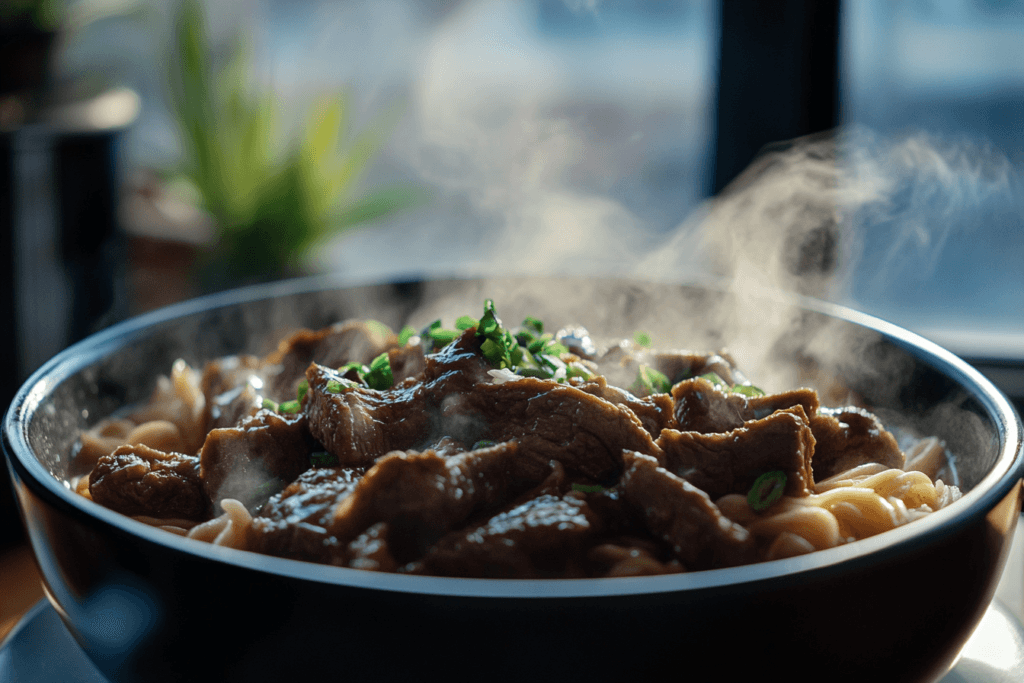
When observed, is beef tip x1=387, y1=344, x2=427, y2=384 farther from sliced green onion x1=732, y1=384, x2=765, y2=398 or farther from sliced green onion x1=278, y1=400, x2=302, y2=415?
sliced green onion x1=732, y1=384, x2=765, y2=398

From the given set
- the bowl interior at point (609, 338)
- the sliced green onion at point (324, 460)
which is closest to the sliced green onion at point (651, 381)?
the bowl interior at point (609, 338)

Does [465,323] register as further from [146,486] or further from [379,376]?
[146,486]

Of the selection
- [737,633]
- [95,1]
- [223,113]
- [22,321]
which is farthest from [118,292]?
[737,633]

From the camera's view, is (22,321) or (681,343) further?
(22,321)

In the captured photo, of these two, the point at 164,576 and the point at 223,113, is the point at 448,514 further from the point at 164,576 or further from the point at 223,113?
the point at 223,113

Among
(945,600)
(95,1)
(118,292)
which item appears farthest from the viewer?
(95,1)

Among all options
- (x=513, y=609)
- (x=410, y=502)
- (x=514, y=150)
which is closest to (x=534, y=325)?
(x=410, y=502)
